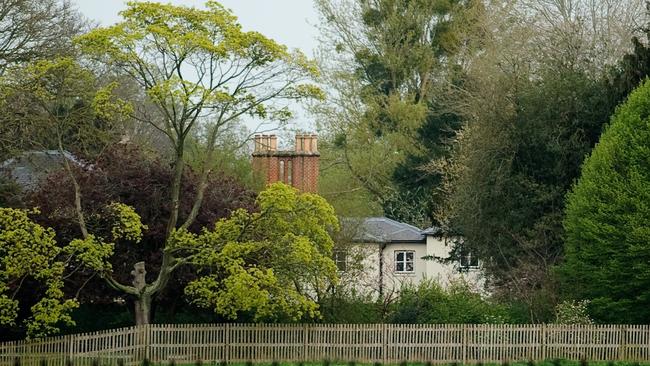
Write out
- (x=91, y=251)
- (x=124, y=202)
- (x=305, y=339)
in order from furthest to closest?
(x=124, y=202) < (x=305, y=339) < (x=91, y=251)

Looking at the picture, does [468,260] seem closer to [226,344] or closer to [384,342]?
[384,342]

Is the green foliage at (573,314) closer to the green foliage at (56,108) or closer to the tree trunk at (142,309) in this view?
the tree trunk at (142,309)

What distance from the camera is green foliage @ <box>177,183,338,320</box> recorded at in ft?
121

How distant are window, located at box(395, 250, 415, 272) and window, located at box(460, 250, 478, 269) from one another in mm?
5607

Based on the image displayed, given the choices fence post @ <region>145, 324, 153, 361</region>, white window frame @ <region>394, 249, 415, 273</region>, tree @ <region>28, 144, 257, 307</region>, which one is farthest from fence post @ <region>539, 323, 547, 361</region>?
white window frame @ <region>394, 249, 415, 273</region>

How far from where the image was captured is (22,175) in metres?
50.4

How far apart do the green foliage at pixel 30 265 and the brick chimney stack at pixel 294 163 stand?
59.6 ft

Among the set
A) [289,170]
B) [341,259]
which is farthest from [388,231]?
[341,259]

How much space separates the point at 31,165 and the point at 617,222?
21649 mm

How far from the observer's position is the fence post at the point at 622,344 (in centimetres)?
3797

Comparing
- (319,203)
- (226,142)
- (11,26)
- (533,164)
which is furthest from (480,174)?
(226,142)

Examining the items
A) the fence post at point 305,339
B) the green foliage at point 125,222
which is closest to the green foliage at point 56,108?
the green foliage at point 125,222

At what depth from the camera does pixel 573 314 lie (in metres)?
39.6

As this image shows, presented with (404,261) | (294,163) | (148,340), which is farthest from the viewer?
(404,261)
